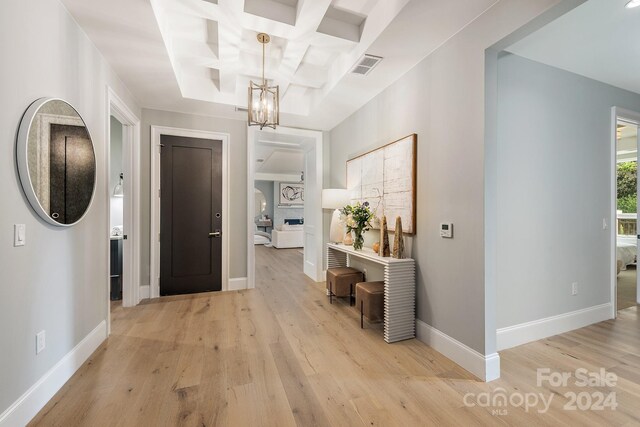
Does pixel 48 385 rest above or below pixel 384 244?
below

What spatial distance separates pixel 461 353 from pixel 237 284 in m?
3.12

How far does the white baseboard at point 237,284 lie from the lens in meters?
4.11

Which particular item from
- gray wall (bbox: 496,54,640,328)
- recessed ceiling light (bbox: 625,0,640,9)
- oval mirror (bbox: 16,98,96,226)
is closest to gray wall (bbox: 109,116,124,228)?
oval mirror (bbox: 16,98,96,226)

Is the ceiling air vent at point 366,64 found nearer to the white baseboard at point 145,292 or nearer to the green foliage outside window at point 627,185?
the white baseboard at point 145,292

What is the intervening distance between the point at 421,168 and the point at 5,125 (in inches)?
111

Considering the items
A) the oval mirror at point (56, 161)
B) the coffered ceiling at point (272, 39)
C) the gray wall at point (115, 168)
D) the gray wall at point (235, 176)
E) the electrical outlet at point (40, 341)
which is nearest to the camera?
the oval mirror at point (56, 161)

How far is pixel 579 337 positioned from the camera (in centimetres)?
257

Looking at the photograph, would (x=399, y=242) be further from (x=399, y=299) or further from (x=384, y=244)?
(x=399, y=299)

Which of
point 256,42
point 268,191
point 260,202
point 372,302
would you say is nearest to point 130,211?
point 256,42

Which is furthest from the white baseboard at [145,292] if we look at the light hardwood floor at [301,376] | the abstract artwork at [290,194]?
the abstract artwork at [290,194]

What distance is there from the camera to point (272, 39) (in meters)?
2.72

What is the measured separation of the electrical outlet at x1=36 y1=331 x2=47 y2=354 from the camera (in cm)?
161

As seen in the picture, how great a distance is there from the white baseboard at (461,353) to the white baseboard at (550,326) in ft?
1.64

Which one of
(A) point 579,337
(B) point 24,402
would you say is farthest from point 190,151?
(A) point 579,337
